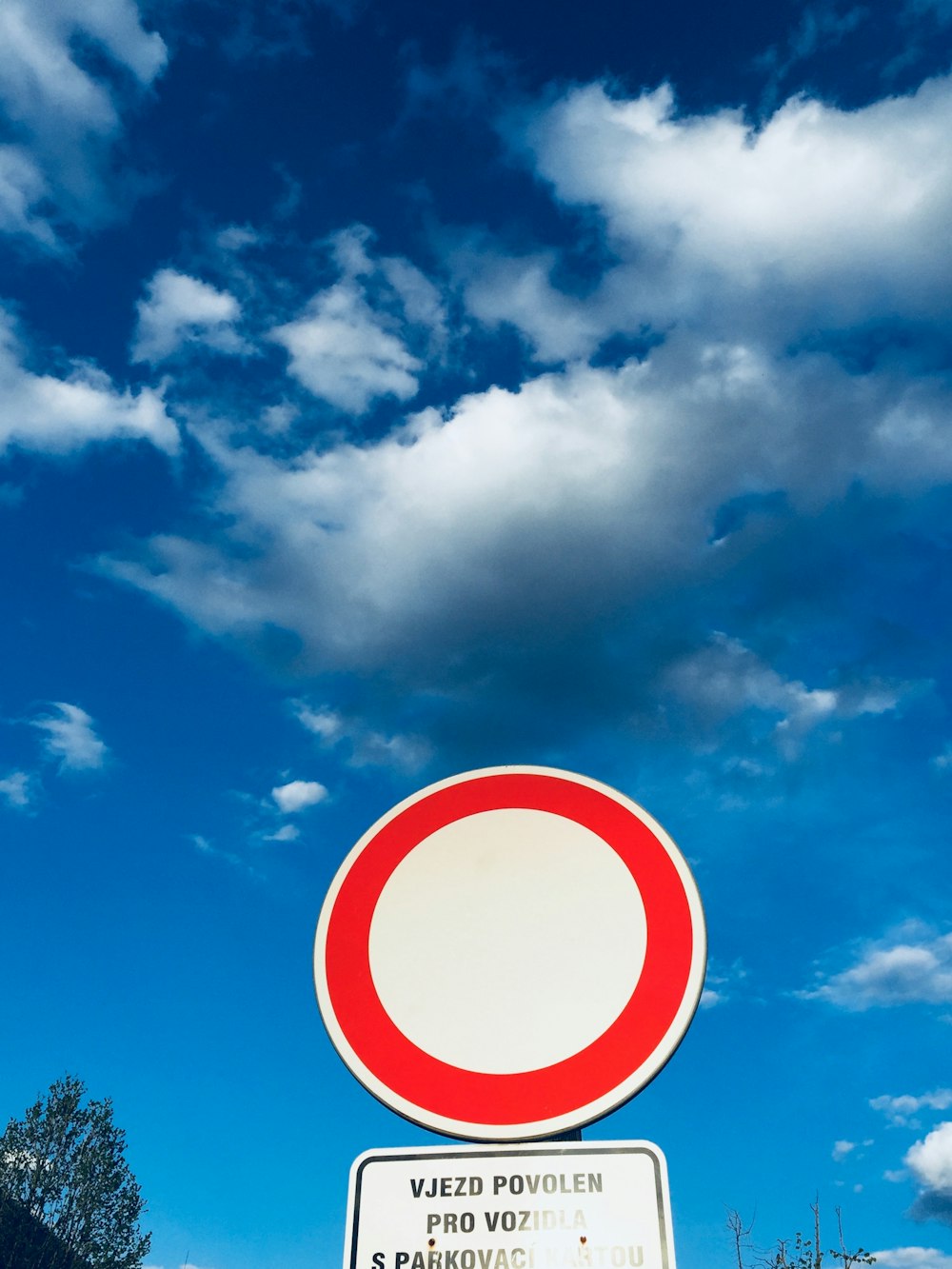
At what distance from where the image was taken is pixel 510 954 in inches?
72.7

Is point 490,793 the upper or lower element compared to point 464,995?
upper

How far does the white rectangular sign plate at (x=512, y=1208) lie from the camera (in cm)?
157

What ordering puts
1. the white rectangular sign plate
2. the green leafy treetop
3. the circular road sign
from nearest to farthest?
the white rectangular sign plate
the circular road sign
the green leafy treetop

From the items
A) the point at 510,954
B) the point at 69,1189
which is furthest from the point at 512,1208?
the point at 69,1189

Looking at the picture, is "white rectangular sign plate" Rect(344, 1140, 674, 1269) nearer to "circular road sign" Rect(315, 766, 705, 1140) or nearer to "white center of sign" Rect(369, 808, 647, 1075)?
"circular road sign" Rect(315, 766, 705, 1140)

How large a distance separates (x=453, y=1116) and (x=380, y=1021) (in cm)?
24

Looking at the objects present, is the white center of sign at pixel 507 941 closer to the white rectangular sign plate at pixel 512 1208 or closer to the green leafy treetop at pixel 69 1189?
the white rectangular sign plate at pixel 512 1208

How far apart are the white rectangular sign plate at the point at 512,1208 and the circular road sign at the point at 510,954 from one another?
0.20 feet

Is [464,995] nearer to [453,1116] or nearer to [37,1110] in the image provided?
[453,1116]

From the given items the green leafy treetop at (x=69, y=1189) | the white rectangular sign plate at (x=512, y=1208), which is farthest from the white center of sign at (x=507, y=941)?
the green leafy treetop at (x=69, y=1189)

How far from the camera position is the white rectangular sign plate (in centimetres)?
157

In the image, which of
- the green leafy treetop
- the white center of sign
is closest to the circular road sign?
the white center of sign

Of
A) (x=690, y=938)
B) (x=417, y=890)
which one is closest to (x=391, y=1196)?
(x=417, y=890)

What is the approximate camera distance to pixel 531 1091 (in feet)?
5.57
